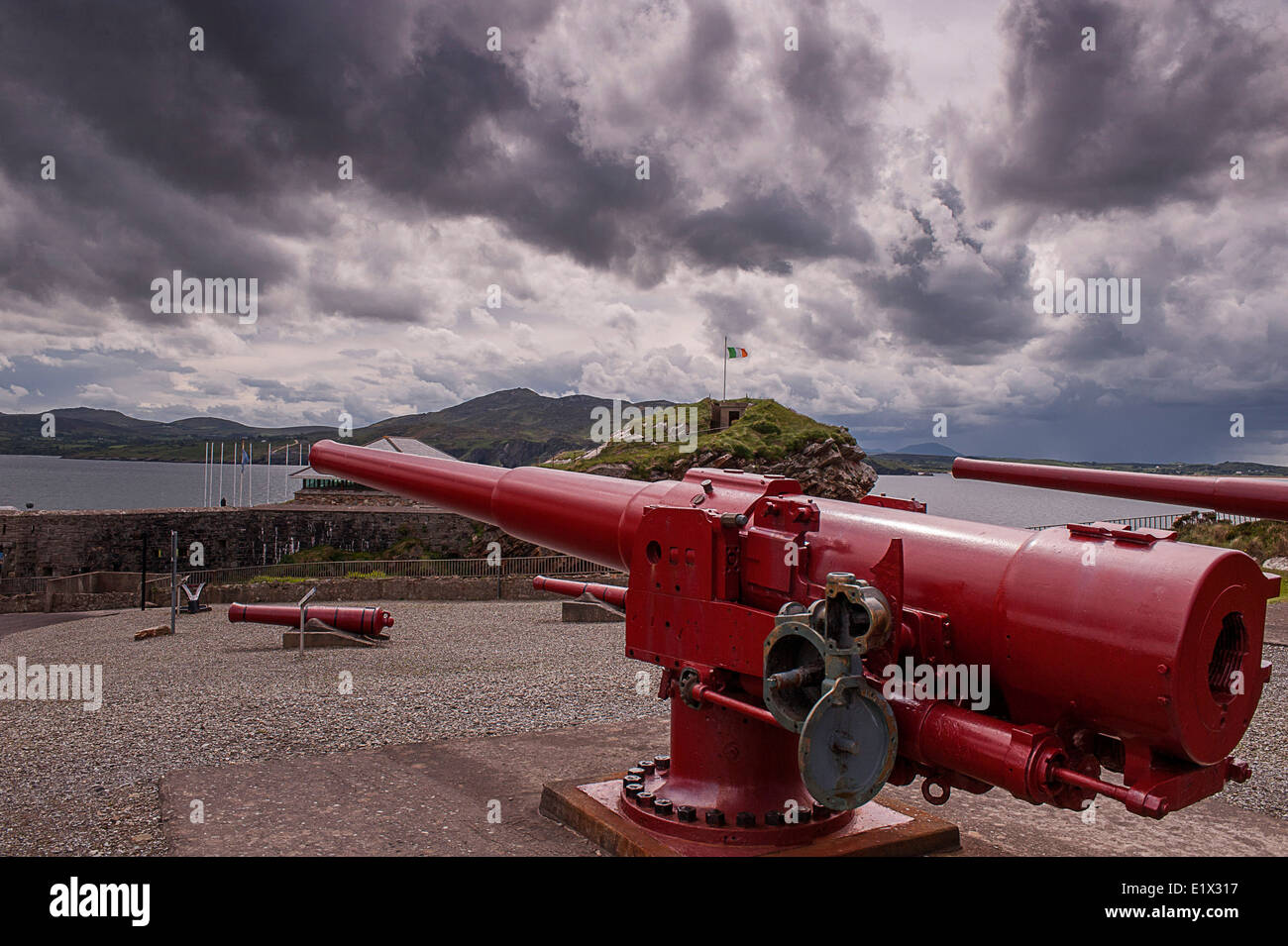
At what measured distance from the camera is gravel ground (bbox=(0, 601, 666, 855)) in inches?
264

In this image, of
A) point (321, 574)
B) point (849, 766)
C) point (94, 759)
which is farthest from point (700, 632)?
point (321, 574)

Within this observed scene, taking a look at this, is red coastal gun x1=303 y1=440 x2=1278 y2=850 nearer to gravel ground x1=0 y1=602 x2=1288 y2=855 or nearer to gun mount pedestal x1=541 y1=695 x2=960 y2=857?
gun mount pedestal x1=541 y1=695 x2=960 y2=857

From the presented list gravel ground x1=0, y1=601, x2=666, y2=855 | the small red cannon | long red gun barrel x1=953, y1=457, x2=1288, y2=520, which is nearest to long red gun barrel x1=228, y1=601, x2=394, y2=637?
the small red cannon

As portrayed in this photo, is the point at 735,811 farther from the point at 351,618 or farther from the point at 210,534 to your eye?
the point at 210,534

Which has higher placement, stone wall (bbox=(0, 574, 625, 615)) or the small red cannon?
the small red cannon

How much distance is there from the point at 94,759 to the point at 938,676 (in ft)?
26.6

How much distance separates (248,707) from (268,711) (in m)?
0.51

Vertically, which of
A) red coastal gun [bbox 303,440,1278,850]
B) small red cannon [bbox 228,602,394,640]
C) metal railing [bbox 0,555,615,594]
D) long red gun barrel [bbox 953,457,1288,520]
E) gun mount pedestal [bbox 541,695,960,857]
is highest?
long red gun barrel [bbox 953,457,1288,520]

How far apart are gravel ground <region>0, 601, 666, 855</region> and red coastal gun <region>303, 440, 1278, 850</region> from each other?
144 inches

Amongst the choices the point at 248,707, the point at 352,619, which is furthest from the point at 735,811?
the point at 352,619

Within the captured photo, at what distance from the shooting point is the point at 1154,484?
464 cm

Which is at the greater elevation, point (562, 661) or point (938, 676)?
point (938, 676)

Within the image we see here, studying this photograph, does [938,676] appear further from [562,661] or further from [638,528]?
[562,661]

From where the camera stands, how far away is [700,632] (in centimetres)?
445
